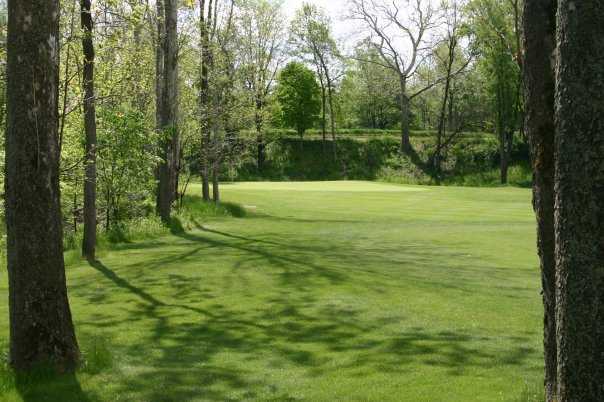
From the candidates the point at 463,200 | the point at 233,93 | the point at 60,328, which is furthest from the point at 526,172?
the point at 60,328

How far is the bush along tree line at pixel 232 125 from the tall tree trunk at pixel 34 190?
1 cm

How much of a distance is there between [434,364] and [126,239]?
13646 millimetres

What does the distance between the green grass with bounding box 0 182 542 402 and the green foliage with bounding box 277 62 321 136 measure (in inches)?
1616

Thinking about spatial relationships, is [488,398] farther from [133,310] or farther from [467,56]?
[467,56]

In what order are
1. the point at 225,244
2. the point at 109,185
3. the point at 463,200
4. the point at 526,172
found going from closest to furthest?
the point at 225,244 < the point at 109,185 < the point at 463,200 < the point at 526,172

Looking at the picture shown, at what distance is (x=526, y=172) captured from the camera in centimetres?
5753

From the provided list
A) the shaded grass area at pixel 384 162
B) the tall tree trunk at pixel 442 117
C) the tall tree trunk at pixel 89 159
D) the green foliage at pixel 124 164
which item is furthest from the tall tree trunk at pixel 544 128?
the tall tree trunk at pixel 442 117

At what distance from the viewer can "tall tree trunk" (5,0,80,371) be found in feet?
21.4

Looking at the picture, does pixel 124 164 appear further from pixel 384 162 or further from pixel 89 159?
pixel 384 162

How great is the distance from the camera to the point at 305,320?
31.5ft

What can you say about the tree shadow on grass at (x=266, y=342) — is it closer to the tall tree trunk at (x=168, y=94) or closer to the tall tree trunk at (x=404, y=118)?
the tall tree trunk at (x=168, y=94)

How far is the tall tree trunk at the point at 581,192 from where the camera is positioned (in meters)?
2.99

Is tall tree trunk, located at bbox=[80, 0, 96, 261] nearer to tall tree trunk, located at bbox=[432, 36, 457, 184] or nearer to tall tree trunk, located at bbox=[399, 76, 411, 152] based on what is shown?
tall tree trunk, located at bbox=[432, 36, 457, 184]

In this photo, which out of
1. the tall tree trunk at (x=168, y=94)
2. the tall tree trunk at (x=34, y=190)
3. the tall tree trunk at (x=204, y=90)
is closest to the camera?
the tall tree trunk at (x=34, y=190)
